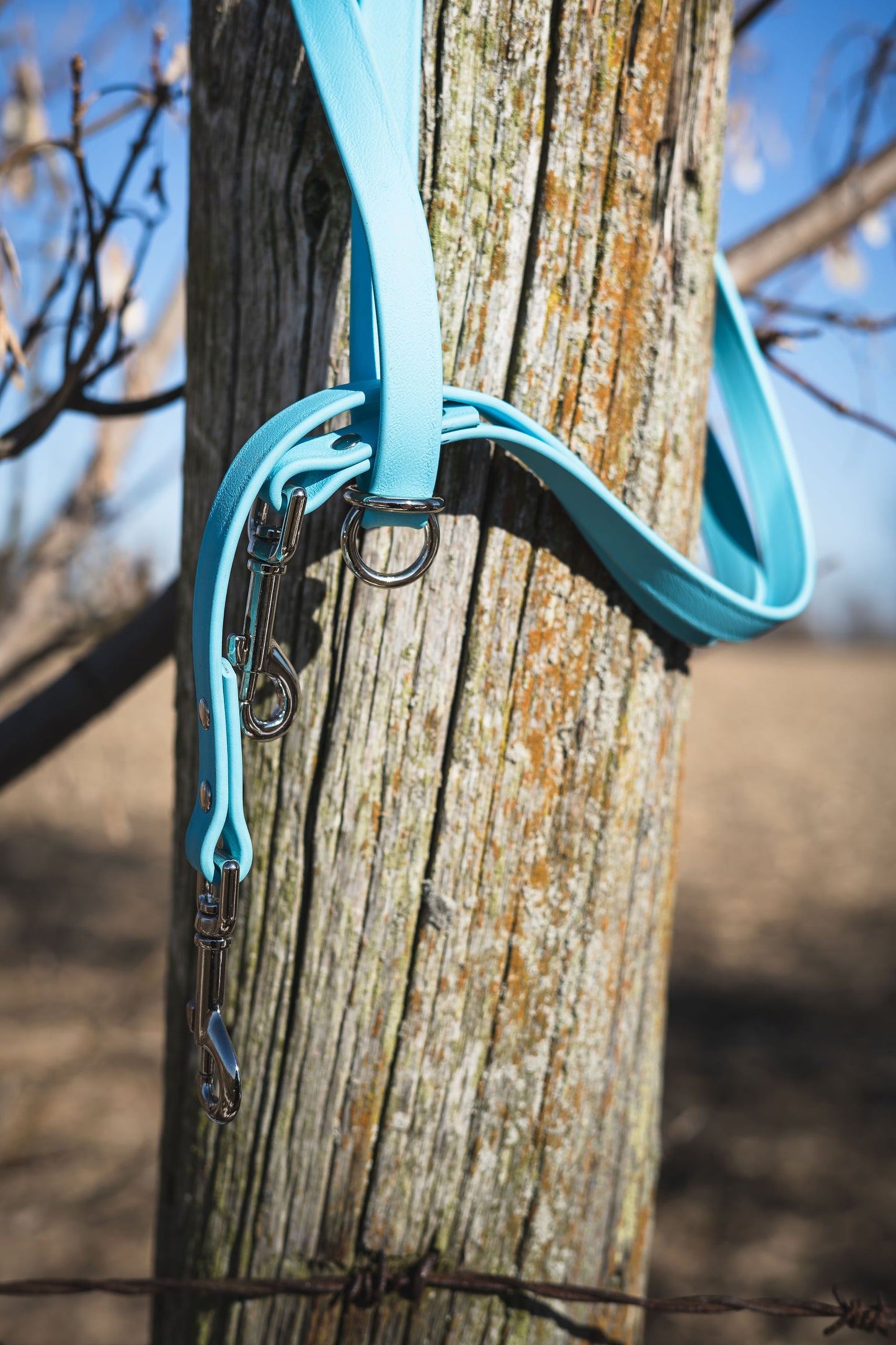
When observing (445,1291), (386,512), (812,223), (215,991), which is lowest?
(445,1291)

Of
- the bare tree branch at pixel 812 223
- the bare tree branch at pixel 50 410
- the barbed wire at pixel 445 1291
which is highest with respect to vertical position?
the bare tree branch at pixel 812 223

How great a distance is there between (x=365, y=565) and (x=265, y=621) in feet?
0.33

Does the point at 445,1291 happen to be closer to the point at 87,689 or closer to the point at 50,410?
the point at 87,689

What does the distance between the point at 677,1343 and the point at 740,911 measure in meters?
4.65

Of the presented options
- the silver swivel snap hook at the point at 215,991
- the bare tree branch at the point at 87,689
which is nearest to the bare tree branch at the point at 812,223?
the bare tree branch at the point at 87,689

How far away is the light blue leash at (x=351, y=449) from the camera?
0.78m

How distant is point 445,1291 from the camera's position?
1.09 metres

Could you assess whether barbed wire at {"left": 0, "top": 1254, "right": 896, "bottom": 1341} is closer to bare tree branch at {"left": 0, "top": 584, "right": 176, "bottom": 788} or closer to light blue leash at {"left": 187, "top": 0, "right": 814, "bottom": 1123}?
light blue leash at {"left": 187, "top": 0, "right": 814, "bottom": 1123}

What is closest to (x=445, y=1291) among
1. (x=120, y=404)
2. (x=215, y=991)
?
(x=215, y=991)

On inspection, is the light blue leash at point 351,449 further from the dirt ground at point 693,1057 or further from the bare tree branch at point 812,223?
the bare tree branch at point 812,223

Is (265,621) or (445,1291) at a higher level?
(265,621)

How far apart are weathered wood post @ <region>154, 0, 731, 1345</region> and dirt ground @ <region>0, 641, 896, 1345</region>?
635mm

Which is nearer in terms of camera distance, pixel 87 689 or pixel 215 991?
pixel 215 991

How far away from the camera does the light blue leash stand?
2.56ft
